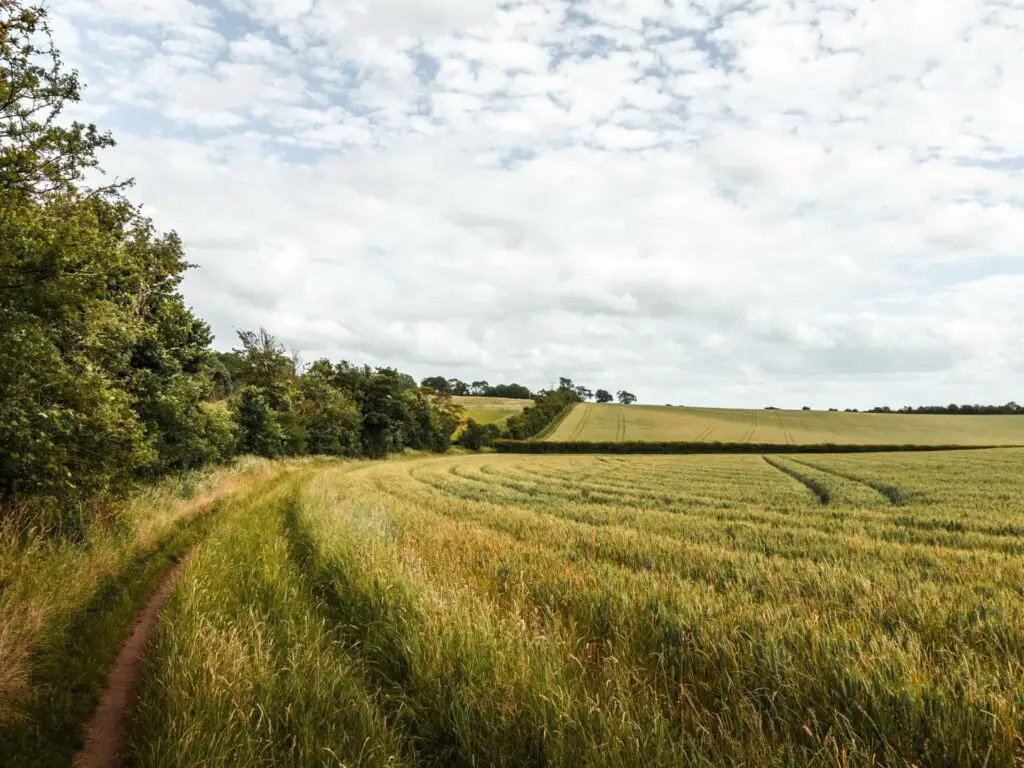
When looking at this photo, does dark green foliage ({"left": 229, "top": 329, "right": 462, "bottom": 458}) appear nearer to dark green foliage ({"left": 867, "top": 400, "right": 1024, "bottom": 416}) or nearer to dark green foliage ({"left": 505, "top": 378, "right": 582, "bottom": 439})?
dark green foliage ({"left": 505, "top": 378, "right": 582, "bottom": 439})

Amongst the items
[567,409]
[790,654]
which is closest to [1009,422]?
[567,409]

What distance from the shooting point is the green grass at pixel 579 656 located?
344cm

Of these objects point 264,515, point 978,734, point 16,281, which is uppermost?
point 16,281

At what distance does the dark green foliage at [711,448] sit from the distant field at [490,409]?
30919 millimetres

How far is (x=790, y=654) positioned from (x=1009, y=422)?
137395 millimetres

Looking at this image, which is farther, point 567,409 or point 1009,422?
point 567,409

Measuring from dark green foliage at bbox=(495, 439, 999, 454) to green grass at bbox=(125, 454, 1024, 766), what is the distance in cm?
7044

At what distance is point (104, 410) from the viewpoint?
33.2ft

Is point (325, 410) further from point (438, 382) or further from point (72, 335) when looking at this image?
point (438, 382)

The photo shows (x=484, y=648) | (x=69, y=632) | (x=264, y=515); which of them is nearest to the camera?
(x=484, y=648)

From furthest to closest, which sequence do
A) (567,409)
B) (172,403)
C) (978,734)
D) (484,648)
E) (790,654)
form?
1. (567,409)
2. (172,403)
3. (484,648)
4. (790,654)
5. (978,734)

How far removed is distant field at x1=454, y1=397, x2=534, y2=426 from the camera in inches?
4719

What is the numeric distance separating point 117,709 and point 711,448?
266 feet

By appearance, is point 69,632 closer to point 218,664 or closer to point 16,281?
point 218,664
